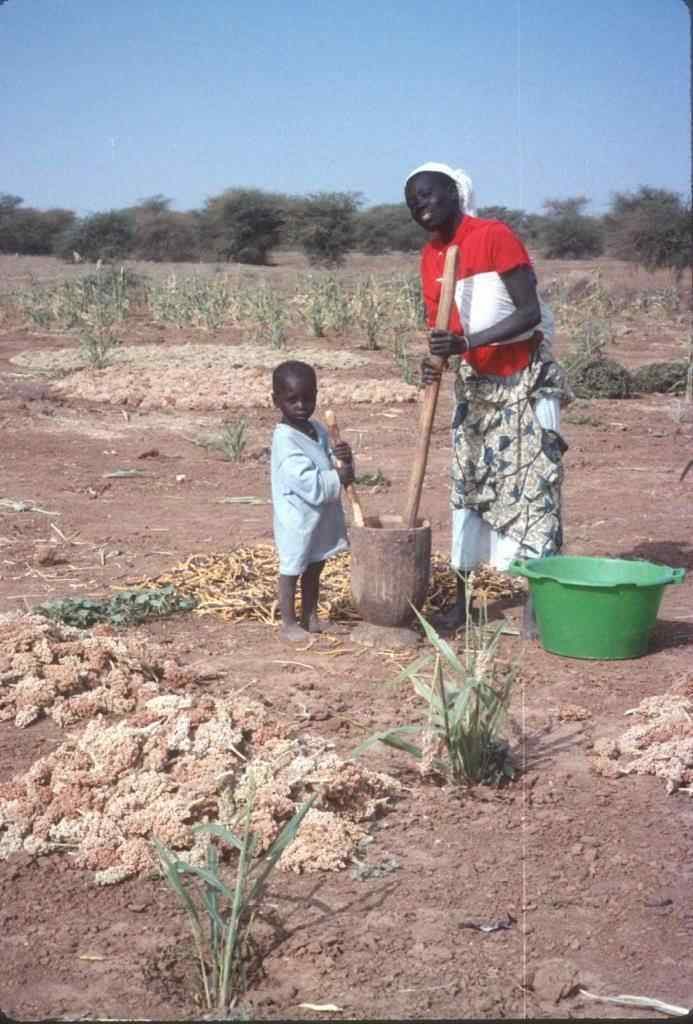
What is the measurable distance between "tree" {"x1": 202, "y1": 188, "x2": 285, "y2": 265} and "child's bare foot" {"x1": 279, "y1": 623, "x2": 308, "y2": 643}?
36.3 metres

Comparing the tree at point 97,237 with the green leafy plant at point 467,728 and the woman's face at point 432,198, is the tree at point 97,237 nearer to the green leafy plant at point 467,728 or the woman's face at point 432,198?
the woman's face at point 432,198

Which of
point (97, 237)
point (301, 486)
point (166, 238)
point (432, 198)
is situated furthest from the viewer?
point (166, 238)

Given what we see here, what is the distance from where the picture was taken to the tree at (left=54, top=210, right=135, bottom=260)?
128 feet

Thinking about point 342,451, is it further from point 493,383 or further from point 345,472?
point 493,383

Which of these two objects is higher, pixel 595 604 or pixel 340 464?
pixel 340 464

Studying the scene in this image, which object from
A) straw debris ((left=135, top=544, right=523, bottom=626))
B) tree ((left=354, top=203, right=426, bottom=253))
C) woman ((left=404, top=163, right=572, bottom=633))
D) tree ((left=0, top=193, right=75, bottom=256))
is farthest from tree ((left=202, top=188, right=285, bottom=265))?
woman ((left=404, top=163, right=572, bottom=633))

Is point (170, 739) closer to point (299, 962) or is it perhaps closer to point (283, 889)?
point (283, 889)

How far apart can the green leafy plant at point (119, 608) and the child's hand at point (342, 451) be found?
0.97m

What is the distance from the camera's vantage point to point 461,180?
4.03 meters

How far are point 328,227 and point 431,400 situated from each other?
33.6 m

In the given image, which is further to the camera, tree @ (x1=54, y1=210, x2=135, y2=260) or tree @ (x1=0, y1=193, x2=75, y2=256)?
tree @ (x1=0, y1=193, x2=75, y2=256)

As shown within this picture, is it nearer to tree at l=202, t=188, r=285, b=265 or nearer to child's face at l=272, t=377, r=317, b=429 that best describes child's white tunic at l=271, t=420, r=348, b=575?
child's face at l=272, t=377, r=317, b=429

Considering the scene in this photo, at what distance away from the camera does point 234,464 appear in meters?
8.07

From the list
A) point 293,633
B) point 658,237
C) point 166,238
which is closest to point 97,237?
point 166,238
